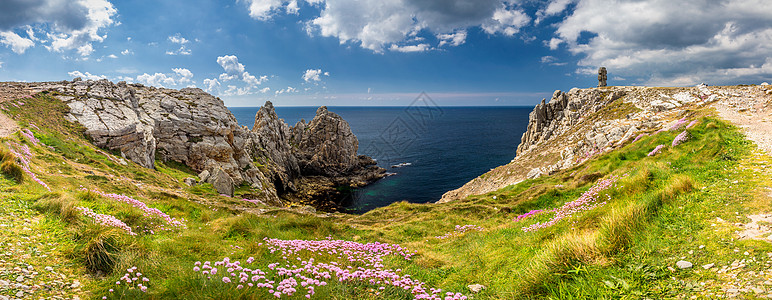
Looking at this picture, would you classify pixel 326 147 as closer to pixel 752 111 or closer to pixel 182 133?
pixel 182 133

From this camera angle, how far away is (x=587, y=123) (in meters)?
46.3

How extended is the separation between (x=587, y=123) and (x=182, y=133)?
5750cm

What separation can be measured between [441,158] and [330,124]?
123ft

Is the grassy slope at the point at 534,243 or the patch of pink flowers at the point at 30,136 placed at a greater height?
the patch of pink flowers at the point at 30,136

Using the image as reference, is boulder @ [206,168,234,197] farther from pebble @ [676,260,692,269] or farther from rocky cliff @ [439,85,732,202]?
pebble @ [676,260,692,269]

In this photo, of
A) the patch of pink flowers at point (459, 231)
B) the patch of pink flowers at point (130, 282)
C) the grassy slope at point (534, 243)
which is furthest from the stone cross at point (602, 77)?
the patch of pink flowers at point (130, 282)

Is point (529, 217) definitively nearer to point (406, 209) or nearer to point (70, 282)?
point (406, 209)

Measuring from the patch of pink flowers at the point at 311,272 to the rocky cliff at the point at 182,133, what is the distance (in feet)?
86.3

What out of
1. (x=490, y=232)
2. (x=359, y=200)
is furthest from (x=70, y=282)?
(x=359, y=200)

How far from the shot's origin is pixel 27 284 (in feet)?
16.3

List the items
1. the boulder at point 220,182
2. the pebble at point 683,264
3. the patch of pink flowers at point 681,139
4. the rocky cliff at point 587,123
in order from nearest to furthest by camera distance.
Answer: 1. the pebble at point 683,264
2. the patch of pink flowers at point 681,139
3. the boulder at point 220,182
4. the rocky cliff at point 587,123

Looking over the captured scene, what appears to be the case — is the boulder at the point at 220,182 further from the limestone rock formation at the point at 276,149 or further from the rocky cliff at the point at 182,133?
the limestone rock formation at the point at 276,149

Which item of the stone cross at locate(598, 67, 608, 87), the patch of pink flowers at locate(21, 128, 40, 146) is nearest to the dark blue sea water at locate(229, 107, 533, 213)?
the stone cross at locate(598, 67, 608, 87)

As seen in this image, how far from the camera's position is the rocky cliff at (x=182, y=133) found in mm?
32719
